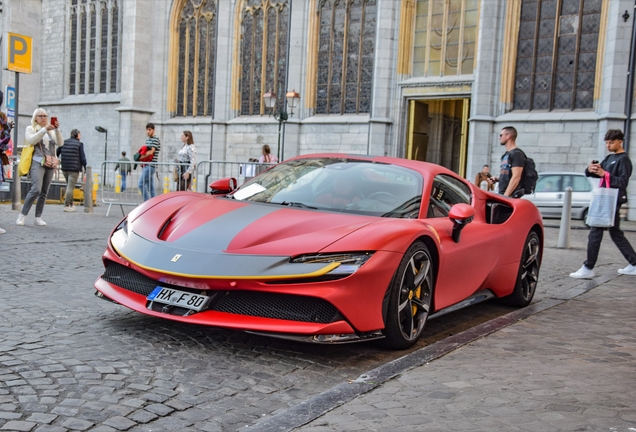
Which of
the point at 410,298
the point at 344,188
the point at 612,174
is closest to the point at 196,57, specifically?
the point at 612,174

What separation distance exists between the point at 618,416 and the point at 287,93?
22511 millimetres

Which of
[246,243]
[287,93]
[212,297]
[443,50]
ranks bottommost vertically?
[212,297]

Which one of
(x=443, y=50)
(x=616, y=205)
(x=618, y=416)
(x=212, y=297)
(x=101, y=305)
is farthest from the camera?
(x=443, y=50)

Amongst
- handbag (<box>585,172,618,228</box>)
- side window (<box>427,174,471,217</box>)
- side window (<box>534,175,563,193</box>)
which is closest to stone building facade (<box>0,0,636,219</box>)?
side window (<box>534,175,563,193</box>)

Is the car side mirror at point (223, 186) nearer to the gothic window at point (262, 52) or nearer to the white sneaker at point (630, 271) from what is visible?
the white sneaker at point (630, 271)

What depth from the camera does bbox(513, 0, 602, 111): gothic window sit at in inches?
836

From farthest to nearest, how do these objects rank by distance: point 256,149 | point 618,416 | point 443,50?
point 256,149 → point 443,50 → point 618,416

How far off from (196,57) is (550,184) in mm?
16661

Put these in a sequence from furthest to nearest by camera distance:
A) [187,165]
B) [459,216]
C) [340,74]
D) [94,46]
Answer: [94,46]
[340,74]
[187,165]
[459,216]

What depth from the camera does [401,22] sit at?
24.0 meters

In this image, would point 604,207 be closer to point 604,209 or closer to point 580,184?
point 604,209

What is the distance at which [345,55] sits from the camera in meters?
25.7

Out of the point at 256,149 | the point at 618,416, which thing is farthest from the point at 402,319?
the point at 256,149

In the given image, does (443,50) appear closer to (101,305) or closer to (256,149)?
(256,149)
